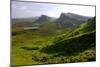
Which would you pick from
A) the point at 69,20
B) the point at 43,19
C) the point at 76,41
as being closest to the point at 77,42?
the point at 76,41

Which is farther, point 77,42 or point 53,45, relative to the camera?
point 77,42

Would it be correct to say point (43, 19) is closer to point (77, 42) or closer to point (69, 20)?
point (69, 20)

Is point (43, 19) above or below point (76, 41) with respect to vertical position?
above

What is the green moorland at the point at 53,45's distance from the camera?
211 centimetres

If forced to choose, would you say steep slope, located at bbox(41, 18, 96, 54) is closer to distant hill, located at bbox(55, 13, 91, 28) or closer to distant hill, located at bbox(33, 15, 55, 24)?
distant hill, located at bbox(55, 13, 91, 28)

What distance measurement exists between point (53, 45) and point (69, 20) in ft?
1.21

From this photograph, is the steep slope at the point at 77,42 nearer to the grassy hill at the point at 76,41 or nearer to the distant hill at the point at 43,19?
the grassy hill at the point at 76,41

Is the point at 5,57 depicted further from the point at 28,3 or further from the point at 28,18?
the point at 28,3

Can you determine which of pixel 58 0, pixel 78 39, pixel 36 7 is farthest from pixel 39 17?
pixel 78 39

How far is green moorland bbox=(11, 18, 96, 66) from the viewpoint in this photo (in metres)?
2.11

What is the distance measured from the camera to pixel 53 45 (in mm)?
2250

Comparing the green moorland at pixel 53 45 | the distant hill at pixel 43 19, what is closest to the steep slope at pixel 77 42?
the green moorland at pixel 53 45

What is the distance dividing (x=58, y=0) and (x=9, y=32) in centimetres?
70

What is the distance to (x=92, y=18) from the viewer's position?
2.43 m
